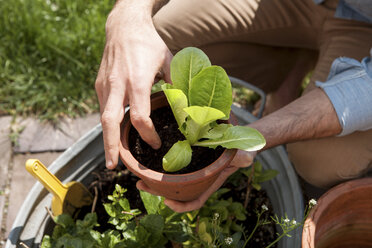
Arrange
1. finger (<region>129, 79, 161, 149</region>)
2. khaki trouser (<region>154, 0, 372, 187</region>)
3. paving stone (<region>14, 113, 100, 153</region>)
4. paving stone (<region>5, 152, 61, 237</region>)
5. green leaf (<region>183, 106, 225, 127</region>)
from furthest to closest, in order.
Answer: paving stone (<region>14, 113, 100, 153</region>)
paving stone (<region>5, 152, 61, 237</region>)
khaki trouser (<region>154, 0, 372, 187</region>)
finger (<region>129, 79, 161, 149</region>)
green leaf (<region>183, 106, 225, 127</region>)

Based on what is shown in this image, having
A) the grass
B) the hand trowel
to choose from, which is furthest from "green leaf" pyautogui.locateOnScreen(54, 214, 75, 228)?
the grass

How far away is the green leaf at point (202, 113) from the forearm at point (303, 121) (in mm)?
342

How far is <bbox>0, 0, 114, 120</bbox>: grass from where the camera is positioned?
1896 millimetres

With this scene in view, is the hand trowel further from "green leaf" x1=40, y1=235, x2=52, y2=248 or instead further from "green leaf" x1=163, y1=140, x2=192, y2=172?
"green leaf" x1=163, y1=140, x2=192, y2=172

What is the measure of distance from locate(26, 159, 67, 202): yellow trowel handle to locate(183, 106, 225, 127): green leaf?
46 centimetres

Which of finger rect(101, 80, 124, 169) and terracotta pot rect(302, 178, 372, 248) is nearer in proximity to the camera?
finger rect(101, 80, 124, 169)

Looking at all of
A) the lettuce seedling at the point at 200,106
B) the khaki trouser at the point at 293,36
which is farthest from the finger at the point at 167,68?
the khaki trouser at the point at 293,36

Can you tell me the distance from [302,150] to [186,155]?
619mm

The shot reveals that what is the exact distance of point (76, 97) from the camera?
1899mm

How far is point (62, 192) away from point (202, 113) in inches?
22.3

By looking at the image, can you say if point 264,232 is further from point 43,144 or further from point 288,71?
point 43,144

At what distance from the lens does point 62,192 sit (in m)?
1.15

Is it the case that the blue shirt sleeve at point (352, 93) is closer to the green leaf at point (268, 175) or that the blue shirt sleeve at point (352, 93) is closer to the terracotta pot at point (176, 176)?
the green leaf at point (268, 175)

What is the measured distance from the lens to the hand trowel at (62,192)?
1.03 m
